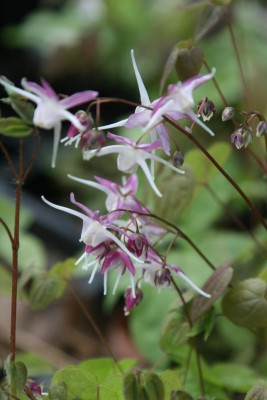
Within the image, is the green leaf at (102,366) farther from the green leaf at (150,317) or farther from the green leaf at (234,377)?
the green leaf at (150,317)

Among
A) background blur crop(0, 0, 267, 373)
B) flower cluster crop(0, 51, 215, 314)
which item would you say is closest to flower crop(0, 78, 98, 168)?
flower cluster crop(0, 51, 215, 314)

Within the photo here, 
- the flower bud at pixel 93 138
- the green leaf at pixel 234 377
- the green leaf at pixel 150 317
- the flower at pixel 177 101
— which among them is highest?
the flower at pixel 177 101

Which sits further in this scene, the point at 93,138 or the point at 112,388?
the point at 112,388

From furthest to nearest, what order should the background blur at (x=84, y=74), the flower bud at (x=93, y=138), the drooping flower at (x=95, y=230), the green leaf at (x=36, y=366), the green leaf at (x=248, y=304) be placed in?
the background blur at (x=84, y=74)
the green leaf at (x=36, y=366)
the green leaf at (x=248, y=304)
the drooping flower at (x=95, y=230)
the flower bud at (x=93, y=138)

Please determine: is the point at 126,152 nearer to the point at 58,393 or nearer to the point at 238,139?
the point at 238,139

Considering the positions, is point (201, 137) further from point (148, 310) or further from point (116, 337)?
point (148, 310)

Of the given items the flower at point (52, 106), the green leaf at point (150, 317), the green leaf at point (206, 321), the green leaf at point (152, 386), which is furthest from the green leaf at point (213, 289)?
the green leaf at point (150, 317)

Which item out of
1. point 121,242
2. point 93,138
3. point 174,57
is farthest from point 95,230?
point 174,57
